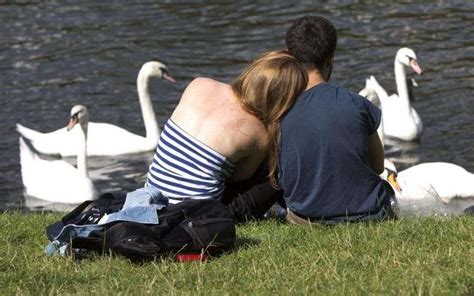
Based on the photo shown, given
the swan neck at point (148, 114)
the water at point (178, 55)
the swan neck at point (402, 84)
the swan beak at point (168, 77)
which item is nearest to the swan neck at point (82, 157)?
the water at point (178, 55)

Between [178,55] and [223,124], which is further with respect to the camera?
[178,55]

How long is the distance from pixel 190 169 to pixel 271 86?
663 millimetres

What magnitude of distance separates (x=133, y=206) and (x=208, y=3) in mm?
13212

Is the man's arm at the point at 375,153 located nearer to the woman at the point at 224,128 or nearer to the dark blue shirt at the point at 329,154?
the dark blue shirt at the point at 329,154

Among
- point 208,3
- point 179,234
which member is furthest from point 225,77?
point 179,234

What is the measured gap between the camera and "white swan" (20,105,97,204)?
12.1 m

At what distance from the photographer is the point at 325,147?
6711 mm

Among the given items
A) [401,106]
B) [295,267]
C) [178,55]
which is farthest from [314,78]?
[178,55]

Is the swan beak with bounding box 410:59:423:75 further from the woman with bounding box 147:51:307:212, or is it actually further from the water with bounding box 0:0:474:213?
the woman with bounding box 147:51:307:212

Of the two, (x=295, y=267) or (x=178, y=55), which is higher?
(x=295, y=267)

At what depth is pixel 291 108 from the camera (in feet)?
22.0

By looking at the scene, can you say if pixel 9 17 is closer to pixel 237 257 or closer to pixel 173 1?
pixel 173 1

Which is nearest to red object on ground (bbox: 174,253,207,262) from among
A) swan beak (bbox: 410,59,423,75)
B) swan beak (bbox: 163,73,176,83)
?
swan beak (bbox: 163,73,176,83)

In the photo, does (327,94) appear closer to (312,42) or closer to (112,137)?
(312,42)
